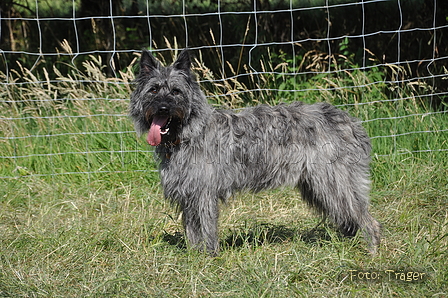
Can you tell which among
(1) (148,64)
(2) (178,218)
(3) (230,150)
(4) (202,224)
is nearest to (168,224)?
(2) (178,218)

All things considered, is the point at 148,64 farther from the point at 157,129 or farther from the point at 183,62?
the point at 157,129

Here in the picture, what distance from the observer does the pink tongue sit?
3.75 metres

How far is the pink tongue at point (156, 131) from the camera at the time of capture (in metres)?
3.75

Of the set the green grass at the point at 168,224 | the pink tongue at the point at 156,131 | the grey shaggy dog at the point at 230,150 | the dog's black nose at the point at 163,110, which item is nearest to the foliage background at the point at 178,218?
the green grass at the point at 168,224

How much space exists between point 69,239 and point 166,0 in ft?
25.5

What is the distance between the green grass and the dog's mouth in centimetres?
79

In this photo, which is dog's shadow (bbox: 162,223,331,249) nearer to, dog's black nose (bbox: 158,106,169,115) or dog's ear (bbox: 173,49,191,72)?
dog's black nose (bbox: 158,106,169,115)

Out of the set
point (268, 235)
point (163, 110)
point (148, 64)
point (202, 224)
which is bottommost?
point (268, 235)

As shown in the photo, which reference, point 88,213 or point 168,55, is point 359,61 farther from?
point 88,213

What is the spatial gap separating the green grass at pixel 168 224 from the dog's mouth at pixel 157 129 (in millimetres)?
789

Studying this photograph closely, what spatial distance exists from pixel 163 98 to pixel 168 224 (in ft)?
4.21

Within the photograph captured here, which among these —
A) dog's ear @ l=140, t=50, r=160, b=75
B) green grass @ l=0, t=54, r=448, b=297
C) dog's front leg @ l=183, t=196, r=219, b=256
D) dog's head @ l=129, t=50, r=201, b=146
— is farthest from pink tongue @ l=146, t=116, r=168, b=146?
green grass @ l=0, t=54, r=448, b=297

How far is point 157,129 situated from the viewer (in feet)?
12.3

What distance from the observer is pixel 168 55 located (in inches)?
339
